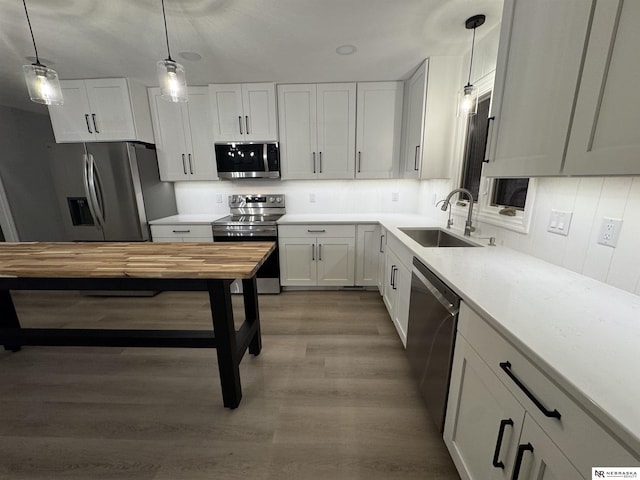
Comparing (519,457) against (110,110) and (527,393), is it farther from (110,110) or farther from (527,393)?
(110,110)

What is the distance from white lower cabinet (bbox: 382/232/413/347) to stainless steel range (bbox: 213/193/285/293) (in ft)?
4.40

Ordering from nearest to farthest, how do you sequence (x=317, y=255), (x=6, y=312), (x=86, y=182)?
(x=6, y=312) < (x=86, y=182) < (x=317, y=255)

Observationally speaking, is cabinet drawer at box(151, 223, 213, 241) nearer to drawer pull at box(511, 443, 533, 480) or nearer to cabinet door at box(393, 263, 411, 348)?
cabinet door at box(393, 263, 411, 348)

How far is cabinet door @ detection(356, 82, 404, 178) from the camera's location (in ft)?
9.50

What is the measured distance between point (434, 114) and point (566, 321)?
2191 millimetres

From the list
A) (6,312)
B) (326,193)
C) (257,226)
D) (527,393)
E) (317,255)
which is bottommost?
(6,312)

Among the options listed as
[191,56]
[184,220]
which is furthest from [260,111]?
[184,220]

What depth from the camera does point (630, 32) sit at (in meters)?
0.75

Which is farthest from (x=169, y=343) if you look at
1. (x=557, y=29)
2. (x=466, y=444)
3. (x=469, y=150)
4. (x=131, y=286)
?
(x=469, y=150)

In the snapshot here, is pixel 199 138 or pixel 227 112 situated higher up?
pixel 227 112

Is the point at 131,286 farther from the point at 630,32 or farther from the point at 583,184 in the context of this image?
the point at 583,184

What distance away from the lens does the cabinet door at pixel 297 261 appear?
3064 mm

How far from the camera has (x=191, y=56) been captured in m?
2.28

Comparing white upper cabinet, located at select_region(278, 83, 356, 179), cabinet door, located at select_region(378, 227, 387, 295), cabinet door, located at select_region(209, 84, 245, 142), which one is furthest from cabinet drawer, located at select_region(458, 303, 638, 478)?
cabinet door, located at select_region(209, 84, 245, 142)
